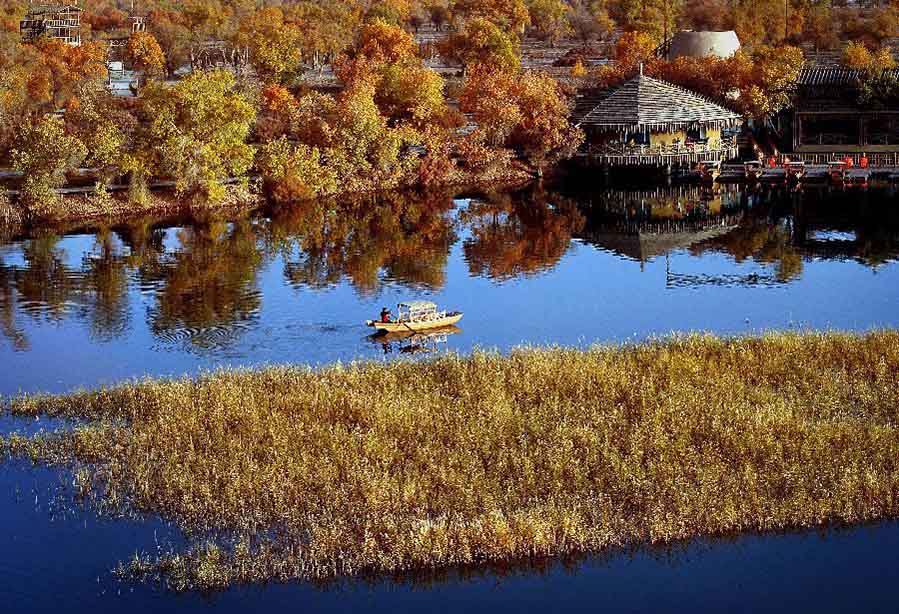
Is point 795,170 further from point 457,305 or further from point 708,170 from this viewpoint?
point 457,305

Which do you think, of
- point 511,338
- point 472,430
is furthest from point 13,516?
point 511,338

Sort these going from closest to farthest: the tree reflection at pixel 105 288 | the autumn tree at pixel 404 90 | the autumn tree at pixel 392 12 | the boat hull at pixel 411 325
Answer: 1. the boat hull at pixel 411 325
2. the tree reflection at pixel 105 288
3. the autumn tree at pixel 404 90
4. the autumn tree at pixel 392 12

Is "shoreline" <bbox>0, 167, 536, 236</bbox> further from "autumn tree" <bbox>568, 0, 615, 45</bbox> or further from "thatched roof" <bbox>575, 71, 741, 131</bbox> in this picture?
"autumn tree" <bbox>568, 0, 615, 45</bbox>

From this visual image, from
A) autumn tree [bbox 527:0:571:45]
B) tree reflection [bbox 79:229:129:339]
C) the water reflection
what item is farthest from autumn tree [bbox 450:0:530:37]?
tree reflection [bbox 79:229:129:339]

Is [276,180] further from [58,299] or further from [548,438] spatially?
[548,438]

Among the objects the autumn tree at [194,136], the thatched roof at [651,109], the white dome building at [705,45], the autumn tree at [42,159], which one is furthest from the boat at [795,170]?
the autumn tree at [42,159]

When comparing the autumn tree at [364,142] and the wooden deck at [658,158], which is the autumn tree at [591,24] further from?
the autumn tree at [364,142]

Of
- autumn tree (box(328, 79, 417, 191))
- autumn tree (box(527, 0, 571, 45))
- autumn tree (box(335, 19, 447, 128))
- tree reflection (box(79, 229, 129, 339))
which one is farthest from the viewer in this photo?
autumn tree (box(527, 0, 571, 45))
